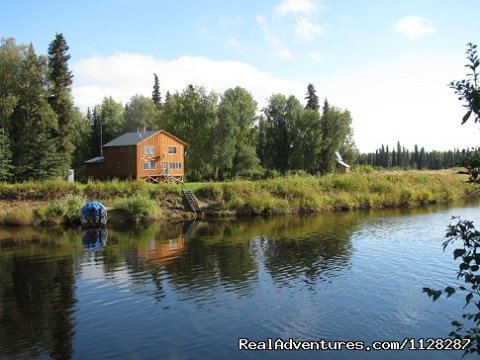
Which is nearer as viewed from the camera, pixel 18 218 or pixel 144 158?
pixel 18 218

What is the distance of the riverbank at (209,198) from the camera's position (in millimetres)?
45188

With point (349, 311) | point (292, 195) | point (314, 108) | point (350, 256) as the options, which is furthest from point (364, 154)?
point (349, 311)

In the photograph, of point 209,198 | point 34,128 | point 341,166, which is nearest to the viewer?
point 209,198

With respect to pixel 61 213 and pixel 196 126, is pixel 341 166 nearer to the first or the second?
pixel 196 126

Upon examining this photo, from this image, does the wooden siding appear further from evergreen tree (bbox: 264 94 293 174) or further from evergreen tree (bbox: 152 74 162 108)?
evergreen tree (bbox: 152 74 162 108)

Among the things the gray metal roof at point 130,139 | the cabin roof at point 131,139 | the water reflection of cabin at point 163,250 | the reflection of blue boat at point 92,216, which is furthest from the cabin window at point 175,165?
the water reflection of cabin at point 163,250

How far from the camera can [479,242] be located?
552 cm

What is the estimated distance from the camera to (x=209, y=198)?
5178 centimetres

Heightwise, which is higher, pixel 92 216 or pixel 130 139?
pixel 130 139

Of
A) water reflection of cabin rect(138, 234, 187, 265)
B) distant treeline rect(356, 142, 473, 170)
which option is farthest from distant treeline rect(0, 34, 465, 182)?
distant treeline rect(356, 142, 473, 170)

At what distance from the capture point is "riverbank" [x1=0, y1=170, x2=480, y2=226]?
148 feet

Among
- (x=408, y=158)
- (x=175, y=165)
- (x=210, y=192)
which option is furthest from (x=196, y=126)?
(x=408, y=158)

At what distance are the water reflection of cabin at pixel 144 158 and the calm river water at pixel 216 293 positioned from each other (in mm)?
27915

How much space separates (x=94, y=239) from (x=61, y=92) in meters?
34.4
